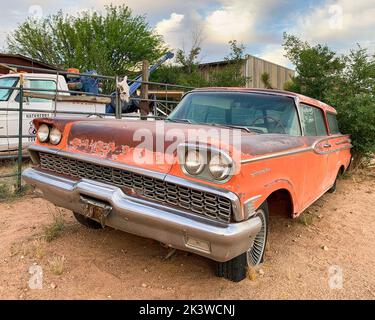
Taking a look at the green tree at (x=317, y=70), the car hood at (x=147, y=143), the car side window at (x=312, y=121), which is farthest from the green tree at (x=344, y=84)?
the car hood at (x=147, y=143)

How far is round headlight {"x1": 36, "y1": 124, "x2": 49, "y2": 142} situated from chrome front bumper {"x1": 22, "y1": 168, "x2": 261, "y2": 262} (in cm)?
70

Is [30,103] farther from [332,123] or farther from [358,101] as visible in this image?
[358,101]

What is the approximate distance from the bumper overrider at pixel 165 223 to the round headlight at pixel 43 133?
2.05ft

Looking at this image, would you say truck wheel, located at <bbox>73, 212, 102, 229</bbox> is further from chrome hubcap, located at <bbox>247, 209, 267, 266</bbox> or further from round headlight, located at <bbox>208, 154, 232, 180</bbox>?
round headlight, located at <bbox>208, 154, 232, 180</bbox>

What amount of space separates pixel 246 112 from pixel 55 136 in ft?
6.10

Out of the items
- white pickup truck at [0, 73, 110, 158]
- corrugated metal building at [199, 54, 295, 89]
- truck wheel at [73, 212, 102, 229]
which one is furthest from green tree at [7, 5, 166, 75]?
truck wheel at [73, 212, 102, 229]

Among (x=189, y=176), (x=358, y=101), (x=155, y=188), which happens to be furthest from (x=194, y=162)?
(x=358, y=101)

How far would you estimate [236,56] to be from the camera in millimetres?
15844

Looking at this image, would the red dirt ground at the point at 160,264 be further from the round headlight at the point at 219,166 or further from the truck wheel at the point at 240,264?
the round headlight at the point at 219,166

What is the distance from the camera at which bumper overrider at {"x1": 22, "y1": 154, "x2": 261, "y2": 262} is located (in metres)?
2.08

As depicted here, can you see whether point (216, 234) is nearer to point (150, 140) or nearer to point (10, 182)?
point (150, 140)

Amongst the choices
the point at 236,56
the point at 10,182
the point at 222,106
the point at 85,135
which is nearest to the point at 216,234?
the point at 85,135

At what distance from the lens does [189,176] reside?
86.5 inches
